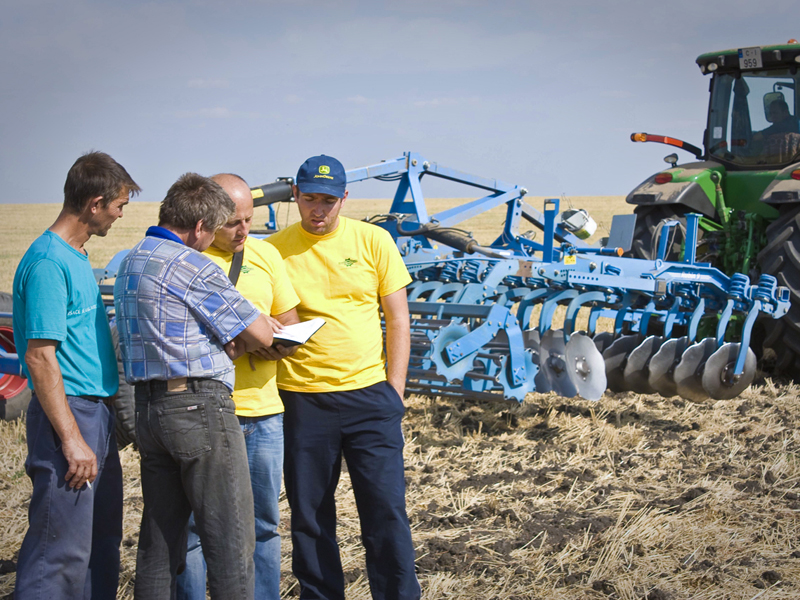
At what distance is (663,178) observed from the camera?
615cm

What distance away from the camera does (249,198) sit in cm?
225

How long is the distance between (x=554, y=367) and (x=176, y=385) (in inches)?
114

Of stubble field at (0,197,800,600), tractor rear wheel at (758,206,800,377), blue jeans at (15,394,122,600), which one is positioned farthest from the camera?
tractor rear wheel at (758,206,800,377)

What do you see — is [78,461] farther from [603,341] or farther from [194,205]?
[603,341]

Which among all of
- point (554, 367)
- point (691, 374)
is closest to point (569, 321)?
point (554, 367)

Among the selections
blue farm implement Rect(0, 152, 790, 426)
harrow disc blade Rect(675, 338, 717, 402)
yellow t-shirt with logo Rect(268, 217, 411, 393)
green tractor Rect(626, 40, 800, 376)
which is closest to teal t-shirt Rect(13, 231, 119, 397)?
yellow t-shirt with logo Rect(268, 217, 411, 393)

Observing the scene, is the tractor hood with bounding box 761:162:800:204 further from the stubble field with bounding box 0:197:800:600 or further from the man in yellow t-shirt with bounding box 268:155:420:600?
the man in yellow t-shirt with bounding box 268:155:420:600

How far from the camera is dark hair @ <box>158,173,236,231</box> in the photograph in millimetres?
1935

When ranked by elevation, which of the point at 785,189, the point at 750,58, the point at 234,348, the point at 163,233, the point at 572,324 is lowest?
the point at 572,324

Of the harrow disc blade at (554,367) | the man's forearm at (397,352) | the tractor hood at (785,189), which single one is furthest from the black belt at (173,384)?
the tractor hood at (785,189)

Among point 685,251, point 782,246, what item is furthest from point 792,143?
point 685,251

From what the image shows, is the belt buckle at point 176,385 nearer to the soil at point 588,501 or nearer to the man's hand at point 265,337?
the man's hand at point 265,337

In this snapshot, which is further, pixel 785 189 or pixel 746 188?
pixel 746 188

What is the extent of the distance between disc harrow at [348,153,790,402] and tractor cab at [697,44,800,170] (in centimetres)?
132
